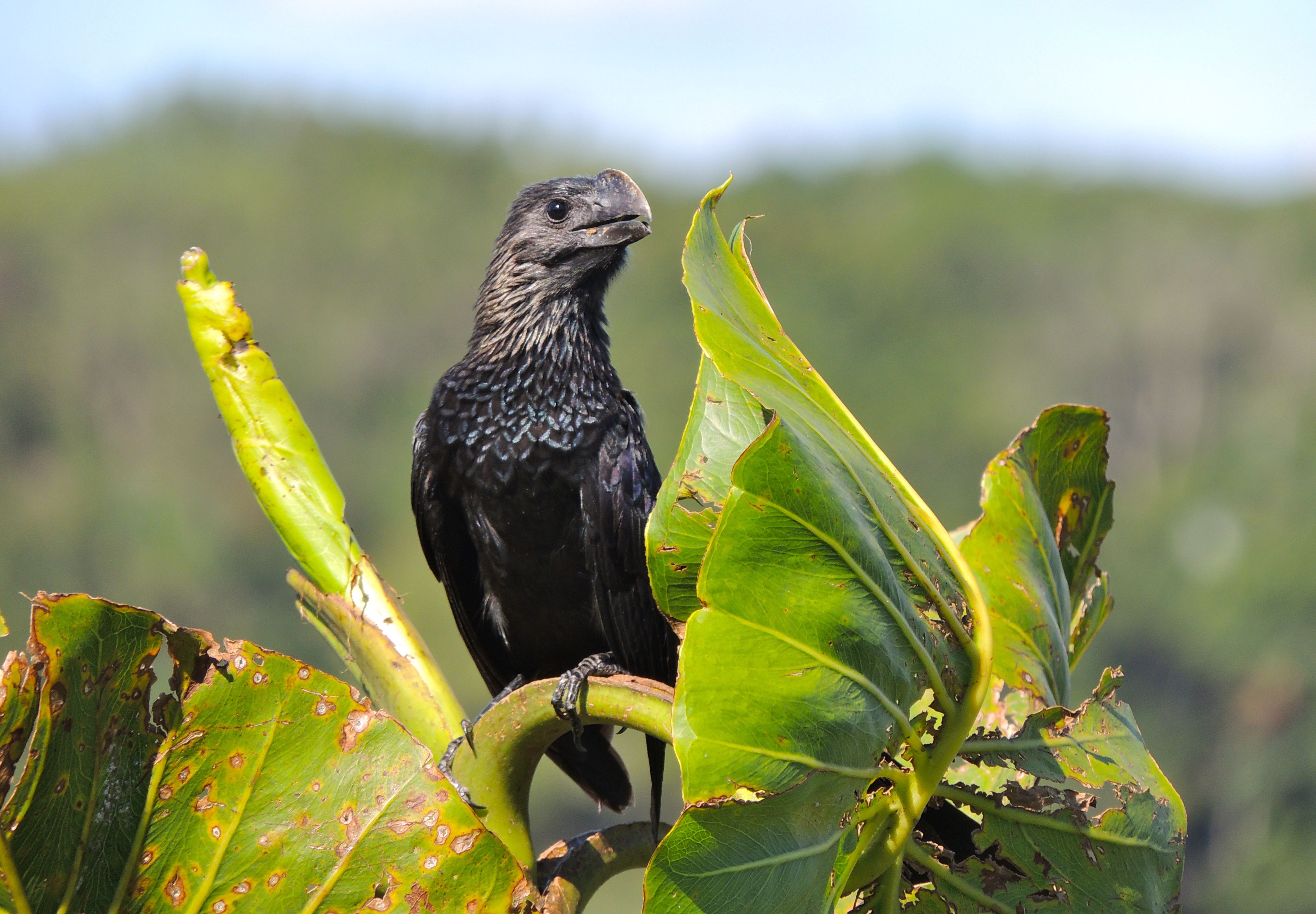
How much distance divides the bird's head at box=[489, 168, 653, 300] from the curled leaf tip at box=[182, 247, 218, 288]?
150 cm

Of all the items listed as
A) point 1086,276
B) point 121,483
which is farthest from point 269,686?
point 1086,276

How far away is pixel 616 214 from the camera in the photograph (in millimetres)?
3566

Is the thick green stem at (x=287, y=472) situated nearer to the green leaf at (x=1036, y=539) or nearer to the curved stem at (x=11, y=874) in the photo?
the curved stem at (x=11, y=874)

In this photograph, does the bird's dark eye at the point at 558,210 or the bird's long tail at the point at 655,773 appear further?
the bird's dark eye at the point at 558,210

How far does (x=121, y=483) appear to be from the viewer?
49.2 meters

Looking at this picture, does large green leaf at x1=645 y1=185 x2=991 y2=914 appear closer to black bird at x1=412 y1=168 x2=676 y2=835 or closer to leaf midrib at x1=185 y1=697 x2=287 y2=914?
leaf midrib at x1=185 y1=697 x2=287 y2=914

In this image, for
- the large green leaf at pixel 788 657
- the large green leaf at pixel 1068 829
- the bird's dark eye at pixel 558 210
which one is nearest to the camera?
the large green leaf at pixel 788 657

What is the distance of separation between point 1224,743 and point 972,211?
3694 centimetres

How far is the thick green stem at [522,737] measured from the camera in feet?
5.31

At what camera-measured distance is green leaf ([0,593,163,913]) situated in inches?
58.6

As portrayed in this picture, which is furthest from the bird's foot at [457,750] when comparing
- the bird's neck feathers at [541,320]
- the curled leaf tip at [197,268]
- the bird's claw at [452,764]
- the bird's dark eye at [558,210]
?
the bird's dark eye at [558,210]

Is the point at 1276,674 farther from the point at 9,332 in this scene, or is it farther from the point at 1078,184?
the point at 9,332

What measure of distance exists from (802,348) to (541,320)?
106 ft

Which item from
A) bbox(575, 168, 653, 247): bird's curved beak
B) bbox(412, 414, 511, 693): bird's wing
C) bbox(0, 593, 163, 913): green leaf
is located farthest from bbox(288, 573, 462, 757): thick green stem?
bbox(575, 168, 653, 247): bird's curved beak
